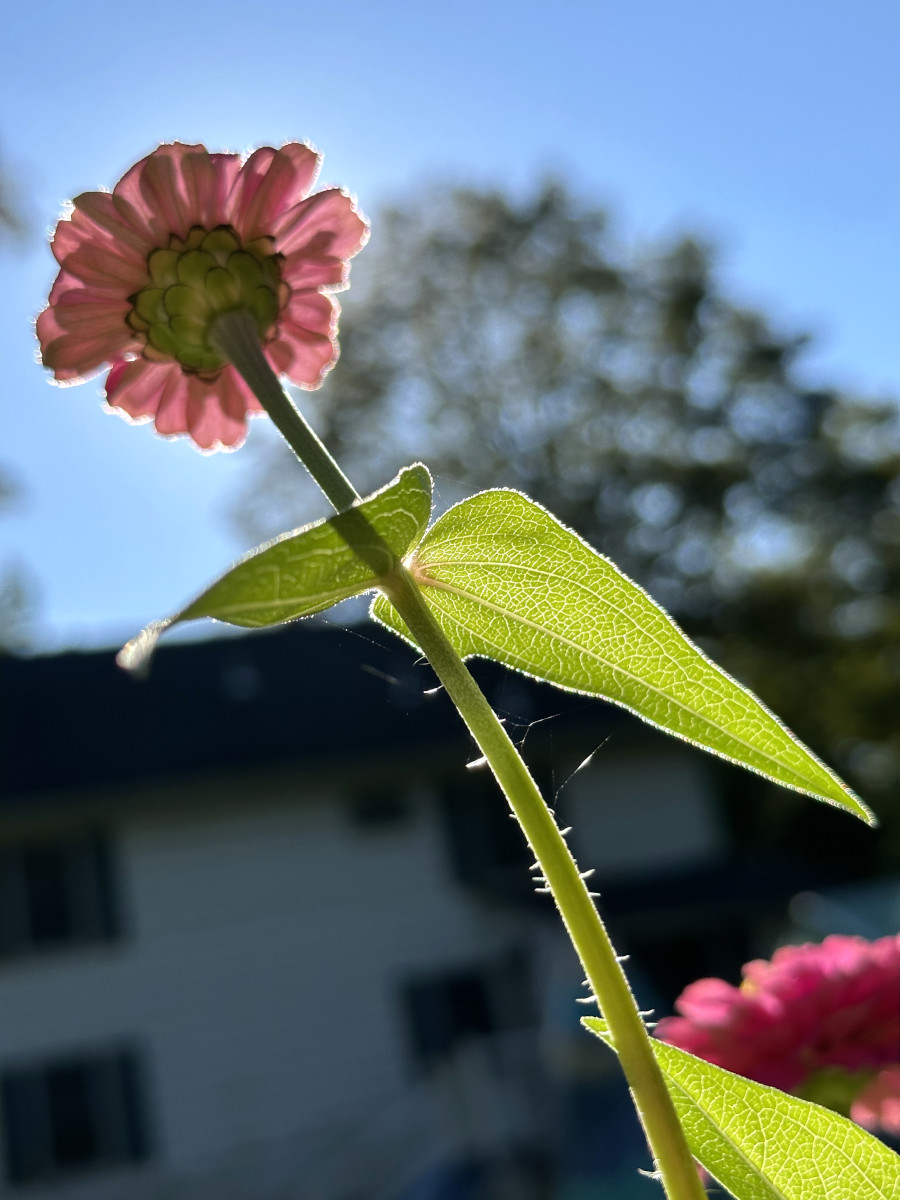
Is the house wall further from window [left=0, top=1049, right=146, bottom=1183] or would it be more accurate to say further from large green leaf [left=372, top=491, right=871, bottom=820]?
large green leaf [left=372, top=491, right=871, bottom=820]

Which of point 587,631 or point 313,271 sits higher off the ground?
point 313,271

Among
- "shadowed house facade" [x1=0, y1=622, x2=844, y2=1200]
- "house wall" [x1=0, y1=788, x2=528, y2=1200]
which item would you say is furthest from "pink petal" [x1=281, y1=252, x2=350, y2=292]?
"house wall" [x1=0, y1=788, x2=528, y2=1200]

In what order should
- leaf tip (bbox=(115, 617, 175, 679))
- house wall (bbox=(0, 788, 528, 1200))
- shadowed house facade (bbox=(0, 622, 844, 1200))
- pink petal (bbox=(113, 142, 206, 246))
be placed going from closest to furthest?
leaf tip (bbox=(115, 617, 175, 679))
pink petal (bbox=(113, 142, 206, 246))
shadowed house facade (bbox=(0, 622, 844, 1200))
house wall (bbox=(0, 788, 528, 1200))

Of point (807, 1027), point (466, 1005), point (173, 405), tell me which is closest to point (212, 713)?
point (466, 1005)

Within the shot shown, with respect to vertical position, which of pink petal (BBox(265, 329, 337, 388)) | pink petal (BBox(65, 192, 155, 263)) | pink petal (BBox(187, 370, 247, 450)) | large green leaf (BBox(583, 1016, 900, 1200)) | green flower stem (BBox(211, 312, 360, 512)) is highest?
pink petal (BBox(65, 192, 155, 263))

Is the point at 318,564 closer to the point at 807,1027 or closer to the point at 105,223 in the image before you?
the point at 105,223

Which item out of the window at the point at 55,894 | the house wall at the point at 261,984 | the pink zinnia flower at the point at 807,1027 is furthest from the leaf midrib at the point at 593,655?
the window at the point at 55,894

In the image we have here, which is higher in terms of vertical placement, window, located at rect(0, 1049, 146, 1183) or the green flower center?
window, located at rect(0, 1049, 146, 1183)
